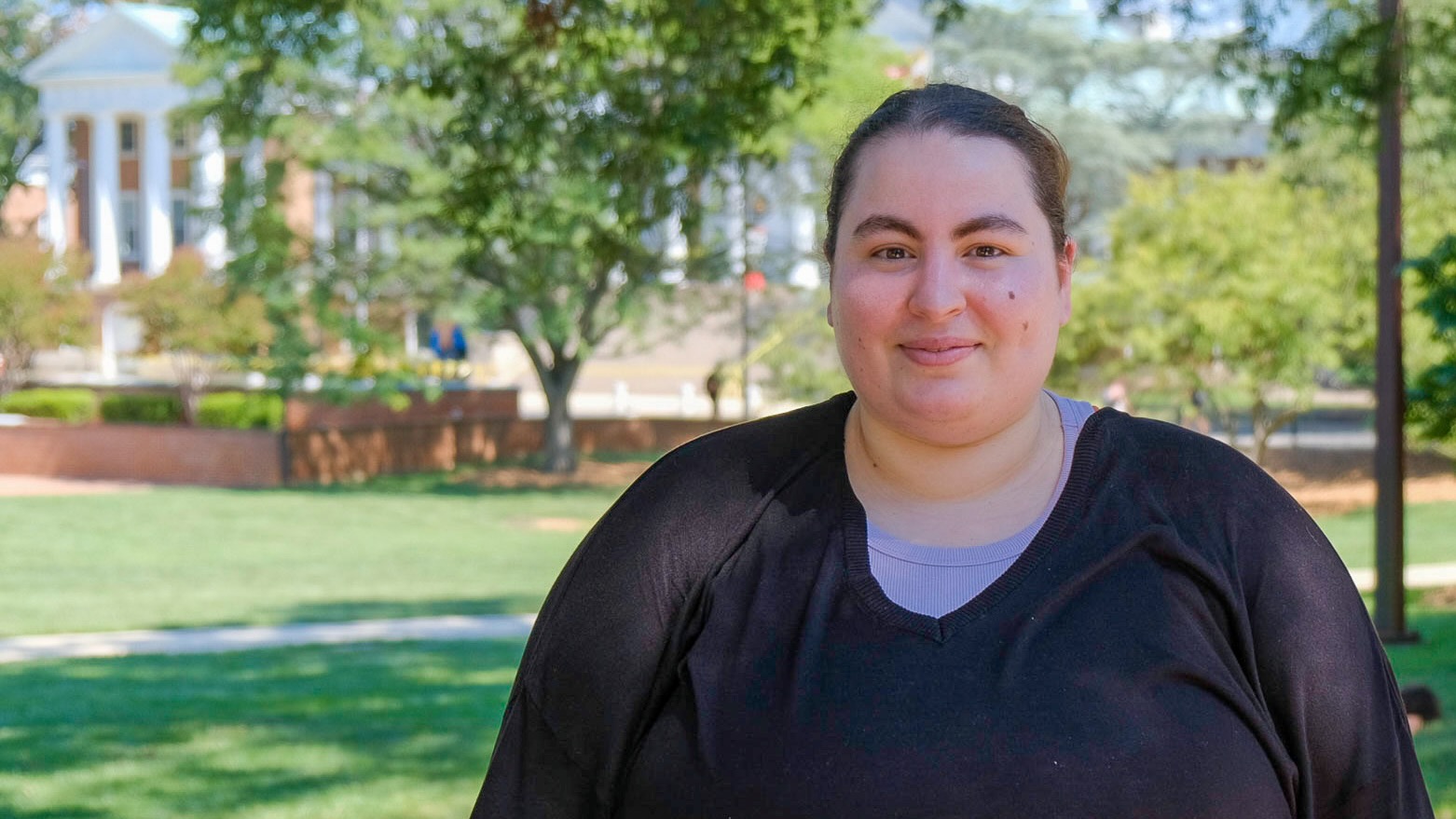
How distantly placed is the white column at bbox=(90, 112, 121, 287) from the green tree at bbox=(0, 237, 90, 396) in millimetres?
14067

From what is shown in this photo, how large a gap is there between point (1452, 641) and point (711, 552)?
37.7ft

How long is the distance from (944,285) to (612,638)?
0.59 m

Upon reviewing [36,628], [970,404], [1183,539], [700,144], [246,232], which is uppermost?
[246,232]

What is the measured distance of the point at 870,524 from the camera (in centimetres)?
208

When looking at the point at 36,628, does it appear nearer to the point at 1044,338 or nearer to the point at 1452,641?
the point at 1452,641

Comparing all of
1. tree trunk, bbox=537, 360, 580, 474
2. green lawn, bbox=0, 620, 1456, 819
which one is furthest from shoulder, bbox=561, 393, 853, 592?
tree trunk, bbox=537, 360, 580, 474

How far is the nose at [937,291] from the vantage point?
6.52 ft

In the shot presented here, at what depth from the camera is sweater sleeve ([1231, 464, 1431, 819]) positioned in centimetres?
196

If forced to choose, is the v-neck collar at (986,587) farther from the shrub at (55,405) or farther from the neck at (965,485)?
the shrub at (55,405)

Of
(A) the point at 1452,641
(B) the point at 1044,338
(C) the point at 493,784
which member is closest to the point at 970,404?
(B) the point at 1044,338

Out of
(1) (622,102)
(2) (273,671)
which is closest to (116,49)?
(2) (273,671)

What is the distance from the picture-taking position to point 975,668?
1.92 meters

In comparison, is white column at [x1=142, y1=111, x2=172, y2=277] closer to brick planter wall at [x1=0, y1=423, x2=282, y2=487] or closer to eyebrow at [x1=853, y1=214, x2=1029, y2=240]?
brick planter wall at [x1=0, y1=423, x2=282, y2=487]

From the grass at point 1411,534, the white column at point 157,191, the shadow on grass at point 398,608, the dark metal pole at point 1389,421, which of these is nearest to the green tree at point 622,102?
the dark metal pole at point 1389,421
